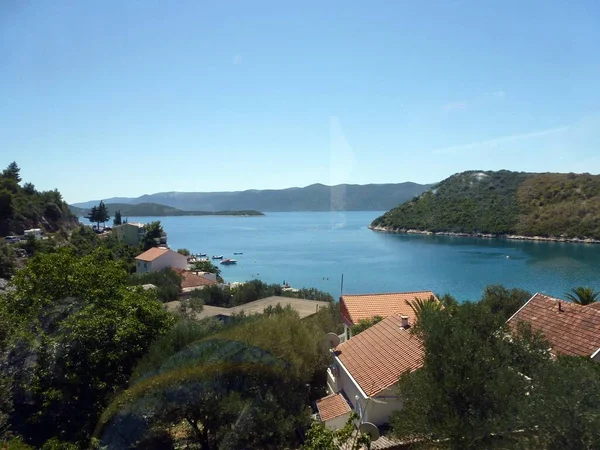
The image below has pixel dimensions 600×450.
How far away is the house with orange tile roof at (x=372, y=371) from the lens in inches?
334

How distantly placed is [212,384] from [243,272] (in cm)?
5253

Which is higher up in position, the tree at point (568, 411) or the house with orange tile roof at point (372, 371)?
the tree at point (568, 411)

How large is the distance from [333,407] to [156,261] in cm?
3185

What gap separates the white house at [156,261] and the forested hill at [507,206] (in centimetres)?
6714

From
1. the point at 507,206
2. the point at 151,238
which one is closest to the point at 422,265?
the point at 151,238

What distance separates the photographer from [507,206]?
3856 inches

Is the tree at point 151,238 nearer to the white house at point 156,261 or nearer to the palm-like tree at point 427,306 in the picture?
the white house at point 156,261

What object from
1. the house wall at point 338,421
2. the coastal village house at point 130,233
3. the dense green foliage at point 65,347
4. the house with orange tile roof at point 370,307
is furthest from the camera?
the coastal village house at point 130,233

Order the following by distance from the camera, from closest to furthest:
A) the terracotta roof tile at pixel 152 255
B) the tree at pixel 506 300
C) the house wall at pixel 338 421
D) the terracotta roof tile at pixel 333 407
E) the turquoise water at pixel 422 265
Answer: the house wall at pixel 338 421
the terracotta roof tile at pixel 333 407
the tree at pixel 506 300
the terracotta roof tile at pixel 152 255
the turquoise water at pixel 422 265

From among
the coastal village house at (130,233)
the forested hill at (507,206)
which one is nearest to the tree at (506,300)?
Result: the coastal village house at (130,233)

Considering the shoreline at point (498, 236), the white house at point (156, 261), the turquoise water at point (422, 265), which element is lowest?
the turquoise water at point (422, 265)

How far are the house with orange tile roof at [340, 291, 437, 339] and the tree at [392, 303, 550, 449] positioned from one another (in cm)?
810

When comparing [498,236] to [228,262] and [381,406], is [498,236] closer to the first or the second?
[228,262]

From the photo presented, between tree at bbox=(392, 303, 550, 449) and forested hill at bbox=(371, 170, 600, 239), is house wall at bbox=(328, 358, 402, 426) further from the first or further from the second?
forested hill at bbox=(371, 170, 600, 239)
